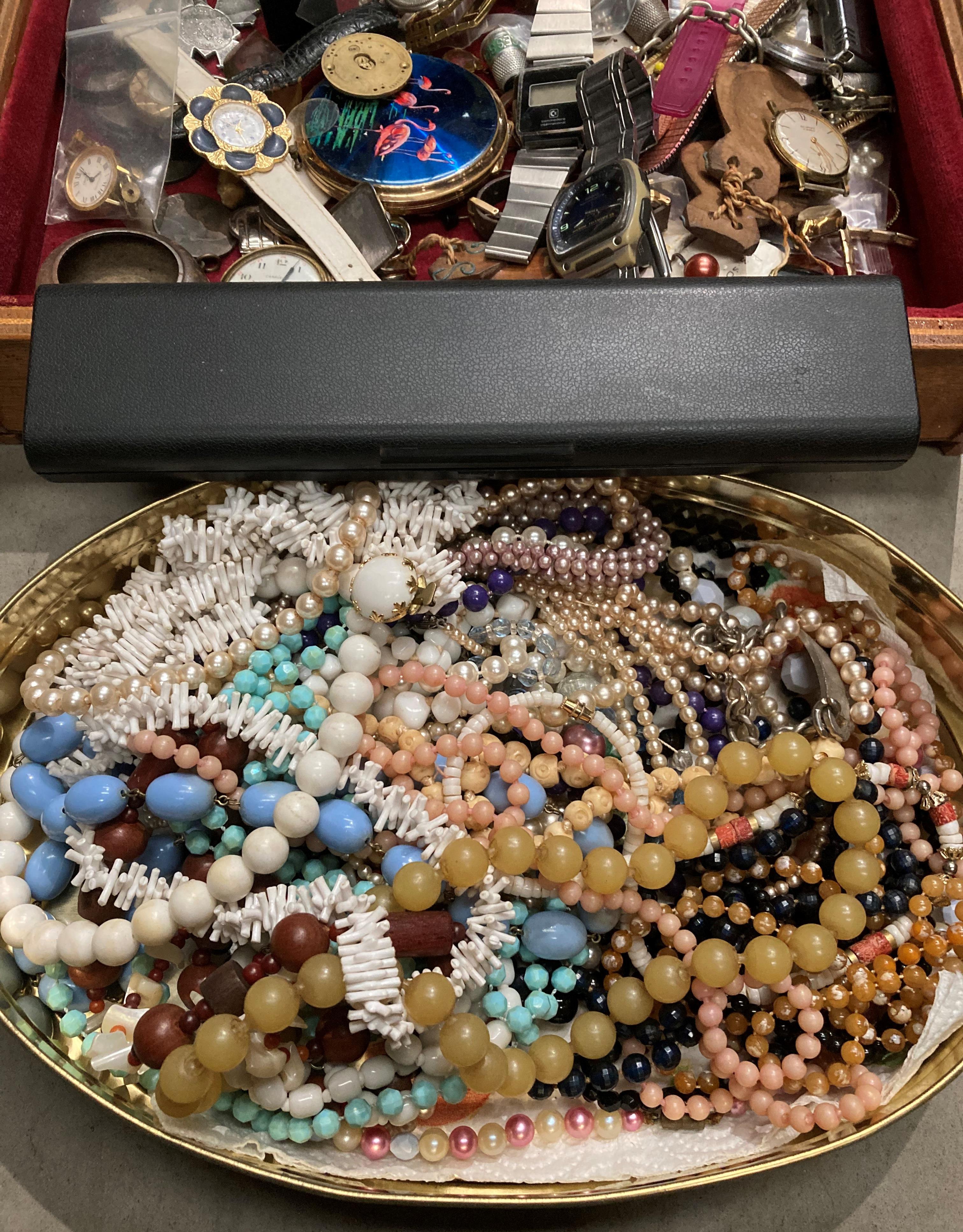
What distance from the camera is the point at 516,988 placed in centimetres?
83

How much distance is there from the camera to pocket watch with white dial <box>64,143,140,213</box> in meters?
1.02

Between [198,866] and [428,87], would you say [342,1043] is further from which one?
[428,87]

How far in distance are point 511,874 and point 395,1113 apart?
23 cm

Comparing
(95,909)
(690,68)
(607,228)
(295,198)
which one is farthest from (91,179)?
(95,909)

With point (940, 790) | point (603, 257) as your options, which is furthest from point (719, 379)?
point (940, 790)

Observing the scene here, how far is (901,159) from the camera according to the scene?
1.15m

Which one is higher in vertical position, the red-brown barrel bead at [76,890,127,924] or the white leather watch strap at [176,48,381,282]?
the white leather watch strap at [176,48,381,282]

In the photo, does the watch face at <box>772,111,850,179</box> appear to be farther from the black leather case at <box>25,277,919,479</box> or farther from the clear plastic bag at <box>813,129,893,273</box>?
the black leather case at <box>25,277,919,479</box>

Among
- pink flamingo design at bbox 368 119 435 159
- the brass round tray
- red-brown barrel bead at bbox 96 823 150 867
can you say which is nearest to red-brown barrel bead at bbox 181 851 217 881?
red-brown barrel bead at bbox 96 823 150 867

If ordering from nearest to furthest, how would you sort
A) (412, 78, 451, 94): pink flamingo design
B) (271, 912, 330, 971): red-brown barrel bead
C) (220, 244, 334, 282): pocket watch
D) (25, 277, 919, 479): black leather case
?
(271, 912, 330, 971): red-brown barrel bead
(25, 277, 919, 479): black leather case
(220, 244, 334, 282): pocket watch
(412, 78, 451, 94): pink flamingo design

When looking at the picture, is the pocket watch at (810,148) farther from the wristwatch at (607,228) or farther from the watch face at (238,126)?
the watch face at (238,126)

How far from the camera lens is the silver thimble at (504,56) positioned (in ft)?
3.53

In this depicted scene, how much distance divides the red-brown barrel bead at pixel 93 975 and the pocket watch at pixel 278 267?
2.39ft

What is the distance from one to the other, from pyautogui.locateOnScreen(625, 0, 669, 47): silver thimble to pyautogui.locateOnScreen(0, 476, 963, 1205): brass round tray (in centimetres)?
63
